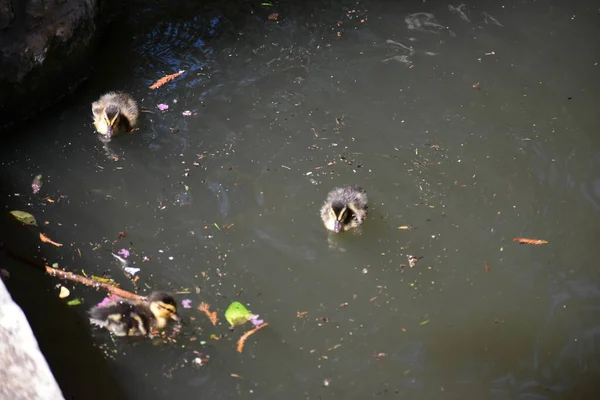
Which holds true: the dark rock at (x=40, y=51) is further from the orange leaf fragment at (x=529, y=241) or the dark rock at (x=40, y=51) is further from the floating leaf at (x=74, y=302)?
the orange leaf fragment at (x=529, y=241)

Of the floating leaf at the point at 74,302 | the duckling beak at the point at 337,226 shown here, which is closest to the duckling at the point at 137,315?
the floating leaf at the point at 74,302

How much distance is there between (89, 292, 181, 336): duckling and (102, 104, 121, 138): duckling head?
1.30 metres

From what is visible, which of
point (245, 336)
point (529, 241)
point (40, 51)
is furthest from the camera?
point (40, 51)

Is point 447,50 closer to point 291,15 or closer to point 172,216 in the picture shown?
point 291,15

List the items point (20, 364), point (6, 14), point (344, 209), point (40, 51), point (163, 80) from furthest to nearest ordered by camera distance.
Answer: point (163, 80), point (40, 51), point (6, 14), point (344, 209), point (20, 364)

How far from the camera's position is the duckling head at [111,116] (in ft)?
12.9

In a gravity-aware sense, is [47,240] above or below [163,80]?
below

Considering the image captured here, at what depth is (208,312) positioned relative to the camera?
3244mm

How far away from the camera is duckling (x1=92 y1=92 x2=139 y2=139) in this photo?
3961 mm

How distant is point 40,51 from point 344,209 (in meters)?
2.35

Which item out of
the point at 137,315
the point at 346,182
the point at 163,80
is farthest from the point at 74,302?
the point at 163,80

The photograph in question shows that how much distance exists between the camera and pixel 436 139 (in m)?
4.17

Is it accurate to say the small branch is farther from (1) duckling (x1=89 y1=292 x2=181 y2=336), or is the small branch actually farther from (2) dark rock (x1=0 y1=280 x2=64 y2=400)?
(2) dark rock (x1=0 y1=280 x2=64 y2=400)

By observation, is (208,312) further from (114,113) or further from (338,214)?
(114,113)
